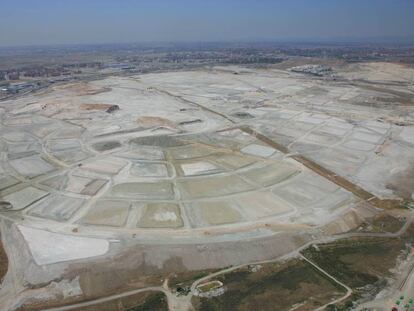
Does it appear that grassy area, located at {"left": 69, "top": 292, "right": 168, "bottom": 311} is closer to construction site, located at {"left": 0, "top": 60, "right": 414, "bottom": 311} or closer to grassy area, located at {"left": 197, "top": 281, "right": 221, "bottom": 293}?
construction site, located at {"left": 0, "top": 60, "right": 414, "bottom": 311}

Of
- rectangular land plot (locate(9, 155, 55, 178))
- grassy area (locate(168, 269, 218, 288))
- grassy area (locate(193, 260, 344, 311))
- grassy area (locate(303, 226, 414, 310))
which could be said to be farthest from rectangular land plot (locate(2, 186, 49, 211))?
grassy area (locate(303, 226, 414, 310))

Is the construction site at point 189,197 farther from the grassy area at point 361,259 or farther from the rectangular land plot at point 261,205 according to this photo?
the grassy area at point 361,259

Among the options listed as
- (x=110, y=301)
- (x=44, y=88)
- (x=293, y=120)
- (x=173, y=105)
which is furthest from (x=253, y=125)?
(x=44, y=88)

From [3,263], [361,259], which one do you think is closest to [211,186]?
[361,259]

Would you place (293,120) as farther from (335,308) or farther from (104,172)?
(335,308)

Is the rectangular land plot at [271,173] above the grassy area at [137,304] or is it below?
above

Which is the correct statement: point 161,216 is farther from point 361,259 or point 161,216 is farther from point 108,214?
point 361,259

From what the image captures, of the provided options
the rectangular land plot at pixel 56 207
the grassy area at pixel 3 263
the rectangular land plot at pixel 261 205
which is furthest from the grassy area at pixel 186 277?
the rectangular land plot at pixel 56 207

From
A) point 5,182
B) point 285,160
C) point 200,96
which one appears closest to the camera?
point 5,182
